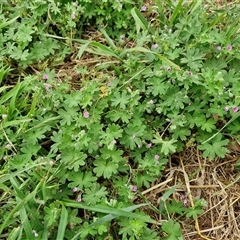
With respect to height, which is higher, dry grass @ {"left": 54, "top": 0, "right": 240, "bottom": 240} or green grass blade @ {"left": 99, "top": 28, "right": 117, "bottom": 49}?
green grass blade @ {"left": 99, "top": 28, "right": 117, "bottom": 49}

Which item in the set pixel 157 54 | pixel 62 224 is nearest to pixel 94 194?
pixel 62 224

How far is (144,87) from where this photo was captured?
8.54 ft

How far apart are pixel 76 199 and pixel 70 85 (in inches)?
28.1

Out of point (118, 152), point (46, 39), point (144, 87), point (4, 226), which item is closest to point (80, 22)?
point (46, 39)

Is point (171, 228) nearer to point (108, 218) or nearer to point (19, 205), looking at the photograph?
point (108, 218)

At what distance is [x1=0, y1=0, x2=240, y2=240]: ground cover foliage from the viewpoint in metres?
2.31

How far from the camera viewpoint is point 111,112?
2.54 meters

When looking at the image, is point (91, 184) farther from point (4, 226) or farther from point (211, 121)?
point (211, 121)

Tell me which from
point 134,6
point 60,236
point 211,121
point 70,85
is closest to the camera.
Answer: point 60,236

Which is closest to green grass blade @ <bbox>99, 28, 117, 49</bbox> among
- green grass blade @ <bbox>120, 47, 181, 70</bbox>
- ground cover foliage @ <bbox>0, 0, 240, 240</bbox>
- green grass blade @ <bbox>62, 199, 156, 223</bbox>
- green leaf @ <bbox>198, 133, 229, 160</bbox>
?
ground cover foliage @ <bbox>0, 0, 240, 240</bbox>

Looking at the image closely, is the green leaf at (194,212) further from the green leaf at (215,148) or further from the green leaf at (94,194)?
the green leaf at (94,194)

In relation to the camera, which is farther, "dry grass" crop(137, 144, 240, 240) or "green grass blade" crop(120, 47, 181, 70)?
"green grass blade" crop(120, 47, 181, 70)

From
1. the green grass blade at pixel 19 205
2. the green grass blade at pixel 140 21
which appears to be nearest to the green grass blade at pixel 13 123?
the green grass blade at pixel 19 205

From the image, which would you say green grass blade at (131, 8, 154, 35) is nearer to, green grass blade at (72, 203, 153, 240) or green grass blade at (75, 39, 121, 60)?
green grass blade at (75, 39, 121, 60)
